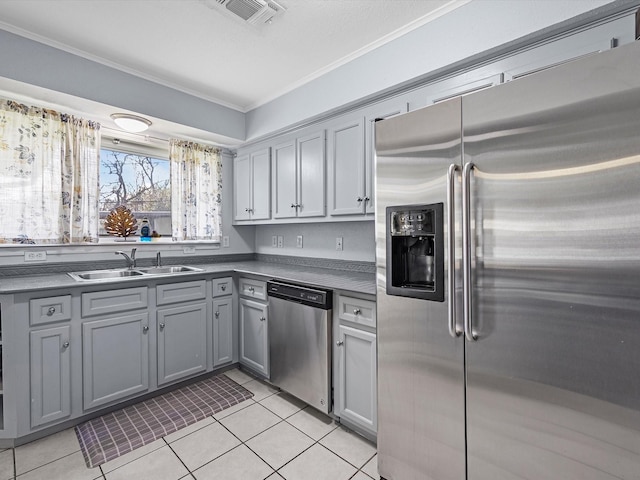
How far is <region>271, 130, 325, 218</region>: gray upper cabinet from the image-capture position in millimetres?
2653

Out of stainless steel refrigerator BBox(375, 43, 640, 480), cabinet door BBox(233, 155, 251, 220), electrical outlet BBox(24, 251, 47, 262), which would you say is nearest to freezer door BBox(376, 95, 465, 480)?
stainless steel refrigerator BBox(375, 43, 640, 480)

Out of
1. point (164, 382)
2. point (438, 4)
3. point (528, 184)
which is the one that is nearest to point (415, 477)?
point (528, 184)

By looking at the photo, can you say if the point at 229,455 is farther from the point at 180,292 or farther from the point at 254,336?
the point at 180,292

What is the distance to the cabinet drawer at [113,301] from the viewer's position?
2.19 m

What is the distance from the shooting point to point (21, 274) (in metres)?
2.42

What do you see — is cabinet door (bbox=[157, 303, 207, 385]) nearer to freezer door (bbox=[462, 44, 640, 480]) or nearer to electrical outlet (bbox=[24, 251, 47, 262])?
electrical outlet (bbox=[24, 251, 47, 262])

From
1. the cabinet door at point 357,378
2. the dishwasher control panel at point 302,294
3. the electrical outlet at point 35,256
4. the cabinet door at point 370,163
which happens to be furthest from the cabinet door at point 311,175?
the electrical outlet at point 35,256

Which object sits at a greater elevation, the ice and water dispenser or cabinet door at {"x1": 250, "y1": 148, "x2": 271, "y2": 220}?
cabinet door at {"x1": 250, "y1": 148, "x2": 271, "y2": 220}

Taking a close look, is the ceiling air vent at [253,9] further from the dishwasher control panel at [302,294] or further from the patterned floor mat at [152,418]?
the patterned floor mat at [152,418]

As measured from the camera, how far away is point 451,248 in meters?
1.33

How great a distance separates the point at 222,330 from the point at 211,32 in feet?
7.83

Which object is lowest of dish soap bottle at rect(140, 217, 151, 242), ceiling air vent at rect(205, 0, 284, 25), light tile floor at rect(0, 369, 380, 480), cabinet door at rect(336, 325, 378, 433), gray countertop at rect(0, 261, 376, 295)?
light tile floor at rect(0, 369, 380, 480)

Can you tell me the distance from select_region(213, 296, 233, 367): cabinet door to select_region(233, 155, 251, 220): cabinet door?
996 millimetres

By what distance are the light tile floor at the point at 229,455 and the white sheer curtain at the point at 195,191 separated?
6.09ft
